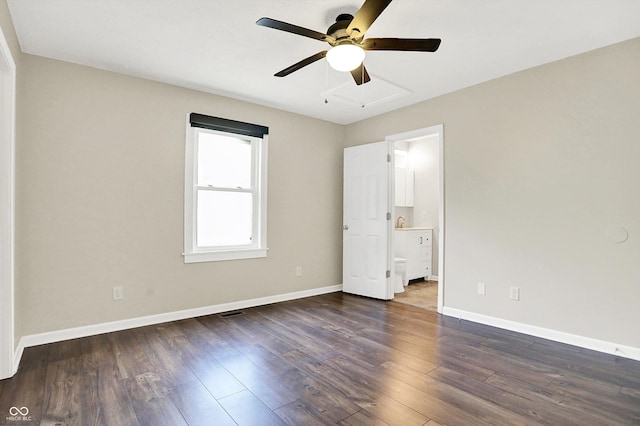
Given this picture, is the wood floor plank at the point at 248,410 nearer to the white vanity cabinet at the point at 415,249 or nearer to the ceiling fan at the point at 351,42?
the ceiling fan at the point at 351,42

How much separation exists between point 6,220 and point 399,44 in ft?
9.32

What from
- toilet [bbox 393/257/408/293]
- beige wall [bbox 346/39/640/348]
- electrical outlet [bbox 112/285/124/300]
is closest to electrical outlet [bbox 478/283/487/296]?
beige wall [bbox 346/39/640/348]

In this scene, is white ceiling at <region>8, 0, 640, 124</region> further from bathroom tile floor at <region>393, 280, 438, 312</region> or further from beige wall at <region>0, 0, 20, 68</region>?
bathroom tile floor at <region>393, 280, 438, 312</region>

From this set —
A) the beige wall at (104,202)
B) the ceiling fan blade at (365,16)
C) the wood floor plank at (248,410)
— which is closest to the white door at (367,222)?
the beige wall at (104,202)

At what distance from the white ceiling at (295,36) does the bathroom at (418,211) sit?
2384mm

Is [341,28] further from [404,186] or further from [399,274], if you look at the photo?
[404,186]

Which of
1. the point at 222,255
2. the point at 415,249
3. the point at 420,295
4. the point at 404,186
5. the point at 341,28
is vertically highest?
the point at 341,28

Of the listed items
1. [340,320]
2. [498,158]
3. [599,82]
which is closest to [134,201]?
[340,320]

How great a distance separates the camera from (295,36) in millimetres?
2553

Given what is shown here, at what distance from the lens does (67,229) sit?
2939 millimetres

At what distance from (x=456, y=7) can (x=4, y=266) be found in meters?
3.50

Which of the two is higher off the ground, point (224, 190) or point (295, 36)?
point (295, 36)

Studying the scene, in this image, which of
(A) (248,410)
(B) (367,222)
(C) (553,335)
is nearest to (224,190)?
(B) (367,222)

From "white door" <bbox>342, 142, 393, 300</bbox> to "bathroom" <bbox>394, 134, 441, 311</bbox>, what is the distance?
0.79m
